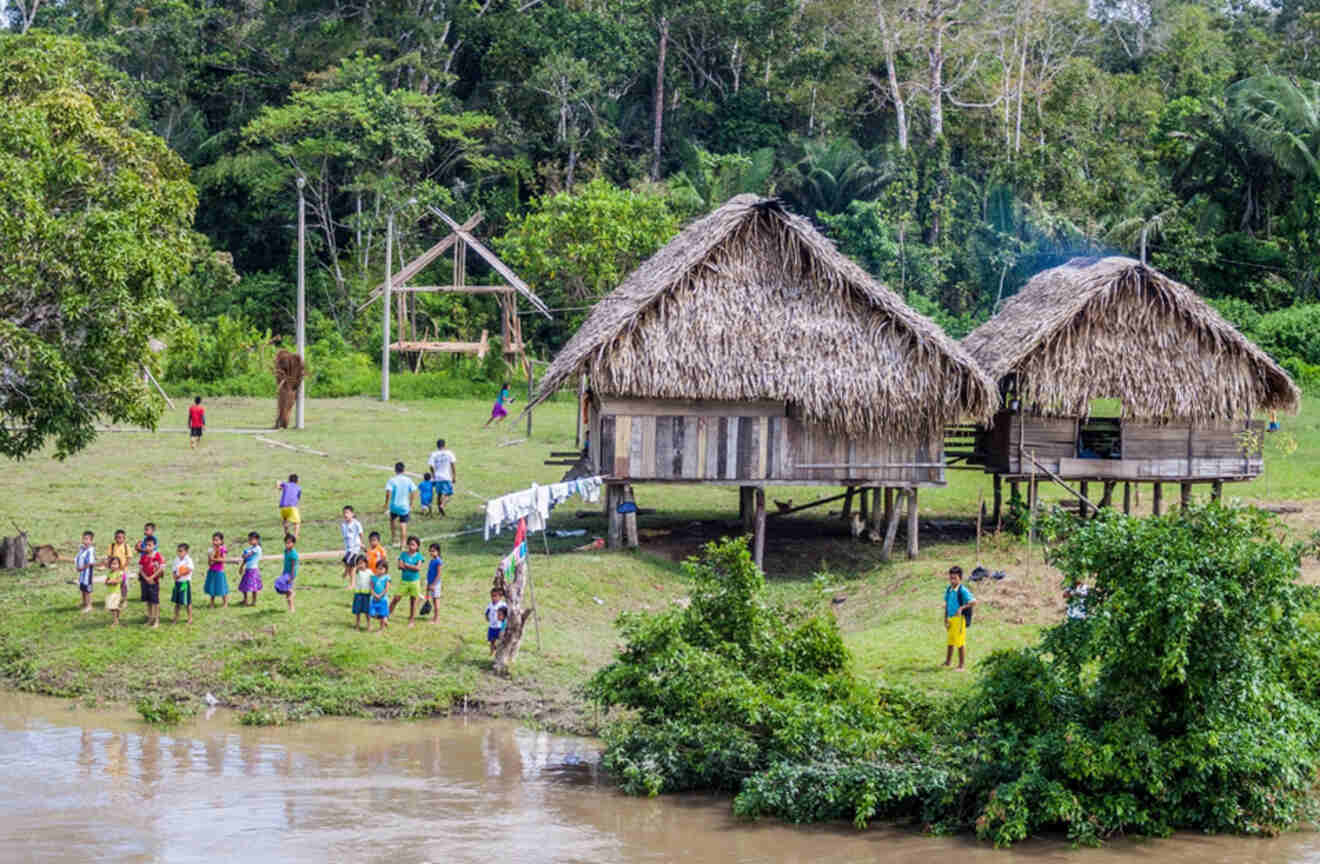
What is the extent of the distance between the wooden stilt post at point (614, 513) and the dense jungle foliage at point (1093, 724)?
886 cm

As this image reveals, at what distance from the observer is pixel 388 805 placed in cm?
1370

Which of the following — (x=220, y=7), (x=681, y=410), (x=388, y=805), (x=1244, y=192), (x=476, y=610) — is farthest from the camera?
(x=220, y=7)

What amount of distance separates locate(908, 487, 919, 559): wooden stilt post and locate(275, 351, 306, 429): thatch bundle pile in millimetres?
14189

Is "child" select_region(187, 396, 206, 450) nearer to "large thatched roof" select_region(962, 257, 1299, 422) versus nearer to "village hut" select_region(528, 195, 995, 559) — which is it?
"village hut" select_region(528, 195, 995, 559)

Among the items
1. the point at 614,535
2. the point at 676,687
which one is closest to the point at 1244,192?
the point at 614,535

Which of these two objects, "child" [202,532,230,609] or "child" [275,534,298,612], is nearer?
"child" [275,534,298,612]

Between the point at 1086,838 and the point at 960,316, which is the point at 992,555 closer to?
the point at 1086,838

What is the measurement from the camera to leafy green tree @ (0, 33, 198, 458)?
19.5 m

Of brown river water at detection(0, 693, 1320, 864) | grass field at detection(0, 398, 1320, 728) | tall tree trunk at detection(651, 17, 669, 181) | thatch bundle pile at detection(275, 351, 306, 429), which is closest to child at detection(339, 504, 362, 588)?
grass field at detection(0, 398, 1320, 728)

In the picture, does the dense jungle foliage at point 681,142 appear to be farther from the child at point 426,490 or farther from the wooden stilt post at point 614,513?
the wooden stilt post at point 614,513

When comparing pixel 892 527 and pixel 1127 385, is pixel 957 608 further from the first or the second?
pixel 1127 385

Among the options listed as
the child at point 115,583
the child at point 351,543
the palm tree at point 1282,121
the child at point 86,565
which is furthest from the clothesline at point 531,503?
the palm tree at point 1282,121

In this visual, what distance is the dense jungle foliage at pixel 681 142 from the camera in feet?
137

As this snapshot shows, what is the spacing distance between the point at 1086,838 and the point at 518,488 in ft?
51.8
